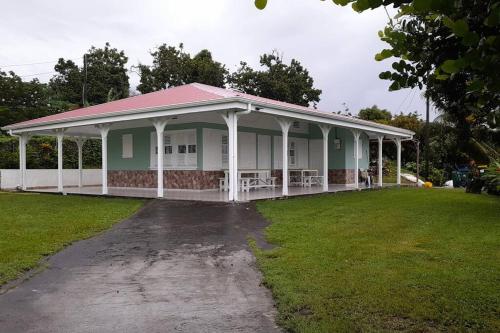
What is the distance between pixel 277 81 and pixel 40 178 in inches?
816

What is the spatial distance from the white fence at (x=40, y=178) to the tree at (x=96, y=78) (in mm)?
14495

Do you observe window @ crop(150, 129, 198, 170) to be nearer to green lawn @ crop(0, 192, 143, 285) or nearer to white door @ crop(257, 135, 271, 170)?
white door @ crop(257, 135, 271, 170)

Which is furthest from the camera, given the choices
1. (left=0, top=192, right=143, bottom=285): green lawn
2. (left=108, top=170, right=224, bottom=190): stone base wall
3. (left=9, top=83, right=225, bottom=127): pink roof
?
(left=108, top=170, right=224, bottom=190): stone base wall

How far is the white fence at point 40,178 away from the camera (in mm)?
21031

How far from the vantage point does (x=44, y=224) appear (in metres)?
9.47

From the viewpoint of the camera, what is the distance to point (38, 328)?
12.7 feet

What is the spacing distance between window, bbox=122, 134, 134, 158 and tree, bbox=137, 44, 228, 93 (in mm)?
17166

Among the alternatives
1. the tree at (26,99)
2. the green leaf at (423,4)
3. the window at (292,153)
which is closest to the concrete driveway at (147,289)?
the green leaf at (423,4)

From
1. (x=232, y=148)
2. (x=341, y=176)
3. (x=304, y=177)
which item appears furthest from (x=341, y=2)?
(x=341, y=176)

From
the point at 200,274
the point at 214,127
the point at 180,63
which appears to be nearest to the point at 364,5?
the point at 200,274

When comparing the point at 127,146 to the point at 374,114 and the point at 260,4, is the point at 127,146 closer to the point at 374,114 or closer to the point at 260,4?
the point at 260,4

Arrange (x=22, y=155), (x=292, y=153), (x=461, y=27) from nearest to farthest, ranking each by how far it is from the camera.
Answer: (x=461, y=27) < (x=22, y=155) < (x=292, y=153)

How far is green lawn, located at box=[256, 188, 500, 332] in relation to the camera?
3938 mm

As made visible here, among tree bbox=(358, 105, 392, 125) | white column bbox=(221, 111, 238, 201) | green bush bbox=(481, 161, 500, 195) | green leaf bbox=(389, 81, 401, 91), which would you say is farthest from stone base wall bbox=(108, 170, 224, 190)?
tree bbox=(358, 105, 392, 125)
